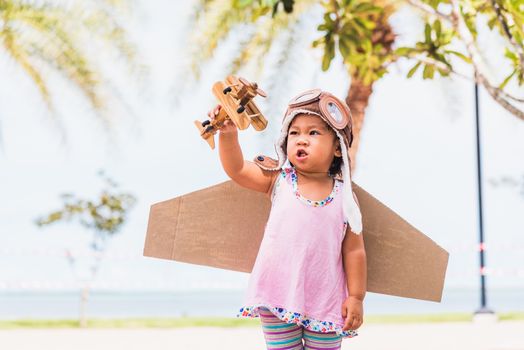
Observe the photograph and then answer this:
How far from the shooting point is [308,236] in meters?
3.04

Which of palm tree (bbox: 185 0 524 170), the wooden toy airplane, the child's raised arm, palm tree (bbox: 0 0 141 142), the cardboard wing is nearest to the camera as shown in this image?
the wooden toy airplane

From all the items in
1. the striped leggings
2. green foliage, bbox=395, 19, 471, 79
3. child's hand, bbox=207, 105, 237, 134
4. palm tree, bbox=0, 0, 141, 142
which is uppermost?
palm tree, bbox=0, 0, 141, 142

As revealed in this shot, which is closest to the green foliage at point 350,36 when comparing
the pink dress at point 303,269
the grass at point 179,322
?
the pink dress at point 303,269

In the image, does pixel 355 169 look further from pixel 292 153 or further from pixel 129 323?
pixel 292 153

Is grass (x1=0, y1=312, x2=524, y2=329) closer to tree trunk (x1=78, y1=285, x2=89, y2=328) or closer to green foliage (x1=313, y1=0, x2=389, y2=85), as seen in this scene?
tree trunk (x1=78, y1=285, x2=89, y2=328)

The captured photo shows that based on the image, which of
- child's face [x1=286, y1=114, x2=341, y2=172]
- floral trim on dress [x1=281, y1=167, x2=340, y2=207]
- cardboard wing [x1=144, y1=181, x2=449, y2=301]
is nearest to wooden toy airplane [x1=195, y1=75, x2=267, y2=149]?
child's face [x1=286, y1=114, x2=341, y2=172]

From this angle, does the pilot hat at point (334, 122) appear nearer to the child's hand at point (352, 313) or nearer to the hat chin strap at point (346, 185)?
the hat chin strap at point (346, 185)

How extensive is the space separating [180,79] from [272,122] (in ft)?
6.05

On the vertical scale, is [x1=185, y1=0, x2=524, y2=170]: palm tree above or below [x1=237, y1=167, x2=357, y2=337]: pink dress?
above

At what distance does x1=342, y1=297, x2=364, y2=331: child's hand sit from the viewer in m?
3.04

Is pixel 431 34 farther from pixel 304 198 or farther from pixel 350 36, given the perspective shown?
pixel 304 198

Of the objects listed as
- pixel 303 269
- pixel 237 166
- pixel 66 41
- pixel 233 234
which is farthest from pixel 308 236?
pixel 66 41

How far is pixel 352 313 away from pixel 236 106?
0.88 meters

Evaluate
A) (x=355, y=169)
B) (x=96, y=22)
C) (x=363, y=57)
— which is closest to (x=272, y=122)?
(x=355, y=169)
